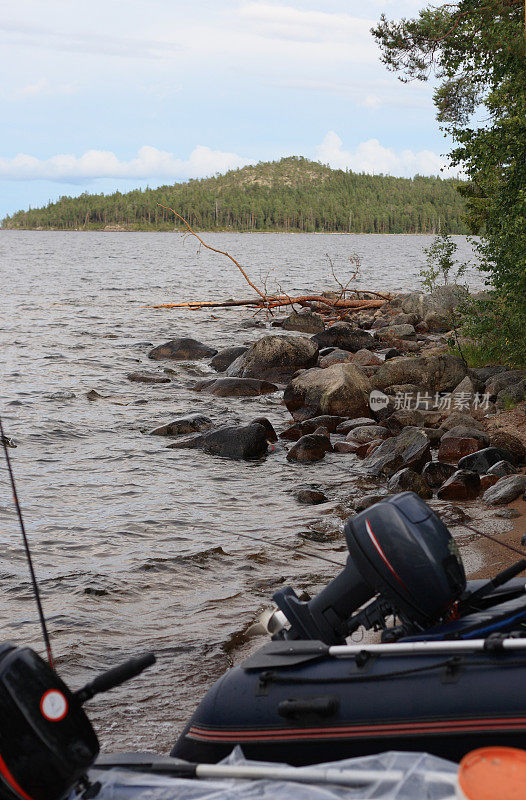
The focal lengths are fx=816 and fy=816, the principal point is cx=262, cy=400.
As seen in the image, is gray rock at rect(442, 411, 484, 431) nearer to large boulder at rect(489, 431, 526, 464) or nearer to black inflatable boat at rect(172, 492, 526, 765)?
large boulder at rect(489, 431, 526, 464)

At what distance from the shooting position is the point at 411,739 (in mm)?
3232

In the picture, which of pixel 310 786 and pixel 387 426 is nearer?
pixel 310 786

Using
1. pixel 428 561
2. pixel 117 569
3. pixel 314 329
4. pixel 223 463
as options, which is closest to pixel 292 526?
pixel 117 569

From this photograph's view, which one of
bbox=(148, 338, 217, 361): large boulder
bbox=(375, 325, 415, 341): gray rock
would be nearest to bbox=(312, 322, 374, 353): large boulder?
bbox=(375, 325, 415, 341): gray rock

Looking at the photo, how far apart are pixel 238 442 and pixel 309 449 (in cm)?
105

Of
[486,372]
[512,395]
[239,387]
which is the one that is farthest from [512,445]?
[239,387]

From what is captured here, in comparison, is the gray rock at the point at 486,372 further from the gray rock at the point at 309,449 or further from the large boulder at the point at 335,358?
the gray rock at the point at 309,449

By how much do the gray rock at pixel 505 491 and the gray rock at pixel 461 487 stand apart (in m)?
0.16

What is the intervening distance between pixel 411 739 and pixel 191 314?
2799 centimetres

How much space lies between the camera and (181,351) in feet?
68.8

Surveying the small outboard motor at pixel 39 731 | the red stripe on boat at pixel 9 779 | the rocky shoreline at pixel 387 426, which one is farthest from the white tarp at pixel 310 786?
the rocky shoreline at pixel 387 426

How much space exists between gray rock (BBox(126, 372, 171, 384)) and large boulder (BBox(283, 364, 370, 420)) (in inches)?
154

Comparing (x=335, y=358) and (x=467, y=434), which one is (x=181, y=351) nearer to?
(x=335, y=358)

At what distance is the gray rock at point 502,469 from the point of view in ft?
31.8
